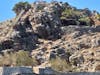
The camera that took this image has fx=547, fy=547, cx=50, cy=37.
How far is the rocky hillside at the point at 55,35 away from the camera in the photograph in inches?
3338

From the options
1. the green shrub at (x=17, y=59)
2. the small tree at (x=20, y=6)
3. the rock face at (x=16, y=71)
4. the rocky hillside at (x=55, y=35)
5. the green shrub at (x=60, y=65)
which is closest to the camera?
the rock face at (x=16, y=71)

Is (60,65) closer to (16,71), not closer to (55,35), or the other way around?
(55,35)

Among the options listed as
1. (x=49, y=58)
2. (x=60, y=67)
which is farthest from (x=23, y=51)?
(x=60, y=67)

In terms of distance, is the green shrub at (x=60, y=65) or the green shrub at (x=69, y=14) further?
the green shrub at (x=69, y=14)

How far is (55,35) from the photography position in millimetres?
94375

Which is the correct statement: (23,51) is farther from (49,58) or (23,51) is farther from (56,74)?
(56,74)

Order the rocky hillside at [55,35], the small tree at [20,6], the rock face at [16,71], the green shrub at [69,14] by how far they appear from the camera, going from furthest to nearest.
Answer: the small tree at [20,6] < the green shrub at [69,14] < the rocky hillside at [55,35] < the rock face at [16,71]

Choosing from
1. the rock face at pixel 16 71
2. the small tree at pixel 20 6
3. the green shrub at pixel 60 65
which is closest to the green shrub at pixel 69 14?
the small tree at pixel 20 6

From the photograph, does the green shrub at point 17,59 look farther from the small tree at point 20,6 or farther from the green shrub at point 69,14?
the small tree at point 20,6

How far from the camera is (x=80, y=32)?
91.9m

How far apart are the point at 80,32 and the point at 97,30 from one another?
141 inches

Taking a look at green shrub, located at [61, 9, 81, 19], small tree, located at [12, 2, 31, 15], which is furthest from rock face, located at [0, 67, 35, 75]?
small tree, located at [12, 2, 31, 15]

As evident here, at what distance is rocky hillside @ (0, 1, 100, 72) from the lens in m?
84.8

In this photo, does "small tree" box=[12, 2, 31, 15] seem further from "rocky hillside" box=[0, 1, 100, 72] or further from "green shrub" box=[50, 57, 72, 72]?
"green shrub" box=[50, 57, 72, 72]
